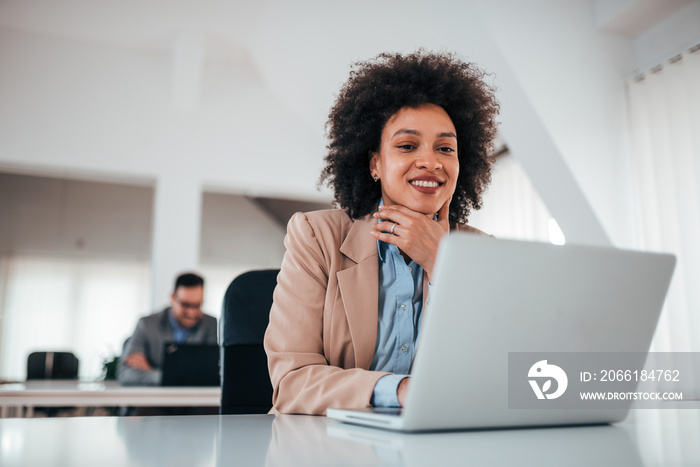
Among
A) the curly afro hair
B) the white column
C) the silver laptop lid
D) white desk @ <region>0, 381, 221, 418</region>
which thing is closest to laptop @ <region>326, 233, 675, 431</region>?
the silver laptop lid

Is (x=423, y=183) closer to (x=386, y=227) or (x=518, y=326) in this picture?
(x=386, y=227)

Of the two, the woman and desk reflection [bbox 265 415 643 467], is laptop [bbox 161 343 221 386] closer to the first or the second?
the woman

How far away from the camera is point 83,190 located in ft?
18.3

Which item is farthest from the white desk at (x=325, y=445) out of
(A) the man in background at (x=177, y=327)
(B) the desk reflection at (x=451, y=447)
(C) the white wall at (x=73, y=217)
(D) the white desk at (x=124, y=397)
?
(C) the white wall at (x=73, y=217)

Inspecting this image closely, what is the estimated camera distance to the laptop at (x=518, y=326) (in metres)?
0.62

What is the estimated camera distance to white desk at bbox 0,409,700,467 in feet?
1.74

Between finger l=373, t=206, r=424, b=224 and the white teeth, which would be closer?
finger l=373, t=206, r=424, b=224

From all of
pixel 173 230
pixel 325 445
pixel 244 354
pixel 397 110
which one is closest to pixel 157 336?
pixel 173 230

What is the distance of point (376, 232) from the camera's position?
1.37m

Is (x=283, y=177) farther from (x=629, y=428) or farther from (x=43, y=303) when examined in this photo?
(x=629, y=428)

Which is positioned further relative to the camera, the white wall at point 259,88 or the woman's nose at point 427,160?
the white wall at point 259,88

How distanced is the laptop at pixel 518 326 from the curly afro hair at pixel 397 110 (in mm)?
930

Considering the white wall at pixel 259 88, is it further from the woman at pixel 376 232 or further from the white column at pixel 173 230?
the woman at pixel 376 232

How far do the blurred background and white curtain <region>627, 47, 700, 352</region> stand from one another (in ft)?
0.06
